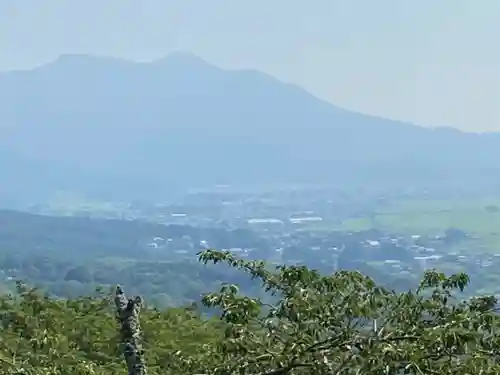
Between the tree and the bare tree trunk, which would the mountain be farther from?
the bare tree trunk

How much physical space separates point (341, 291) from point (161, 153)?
7420 inches

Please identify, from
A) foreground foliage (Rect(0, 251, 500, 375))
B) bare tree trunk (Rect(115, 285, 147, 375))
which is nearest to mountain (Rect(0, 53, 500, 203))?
foreground foliage (Rect(0, 251, 500, 375))

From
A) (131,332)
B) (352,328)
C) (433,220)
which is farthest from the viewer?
(433,220)

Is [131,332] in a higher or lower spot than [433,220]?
higher

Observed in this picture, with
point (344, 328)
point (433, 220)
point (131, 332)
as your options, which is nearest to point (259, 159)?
point (433, 220)

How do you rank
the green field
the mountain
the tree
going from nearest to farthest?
1. the tree
2. the green field
3. the mountain

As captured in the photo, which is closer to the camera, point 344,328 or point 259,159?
point 344,328

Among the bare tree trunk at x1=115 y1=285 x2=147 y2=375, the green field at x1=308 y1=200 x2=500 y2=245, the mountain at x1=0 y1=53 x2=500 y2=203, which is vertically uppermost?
the mountain at x1=0 y1=53 x2=500 y2=203

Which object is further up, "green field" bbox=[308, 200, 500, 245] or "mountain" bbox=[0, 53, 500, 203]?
"mountain" bbox=[0, 53, 500, 203]

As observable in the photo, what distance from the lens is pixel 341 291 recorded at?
562 cm

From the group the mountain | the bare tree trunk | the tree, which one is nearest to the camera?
the tree

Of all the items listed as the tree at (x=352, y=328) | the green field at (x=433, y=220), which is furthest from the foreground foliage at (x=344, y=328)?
the green field at (x=433, y=220)

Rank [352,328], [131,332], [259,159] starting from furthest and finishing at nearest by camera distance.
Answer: [259,159] < [352,328] < [131,332]

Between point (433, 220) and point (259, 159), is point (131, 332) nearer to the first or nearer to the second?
point (433, 220)
